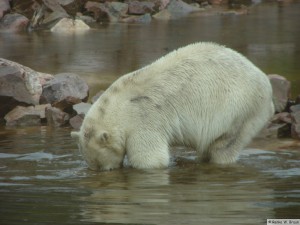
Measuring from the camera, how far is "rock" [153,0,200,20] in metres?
28.3

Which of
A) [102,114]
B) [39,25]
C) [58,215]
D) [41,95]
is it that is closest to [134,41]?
[39,25]

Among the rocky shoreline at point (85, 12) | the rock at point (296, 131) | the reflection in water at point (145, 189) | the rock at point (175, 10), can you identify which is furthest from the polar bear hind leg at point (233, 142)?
the rock at point (175, 10)

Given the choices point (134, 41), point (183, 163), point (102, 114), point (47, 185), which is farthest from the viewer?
point (134, 41)

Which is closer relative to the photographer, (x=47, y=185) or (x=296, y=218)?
(x=296, y=218)

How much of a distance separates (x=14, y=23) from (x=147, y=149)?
16924mm

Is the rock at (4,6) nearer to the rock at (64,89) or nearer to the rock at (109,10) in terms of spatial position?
the rock at (109,10)

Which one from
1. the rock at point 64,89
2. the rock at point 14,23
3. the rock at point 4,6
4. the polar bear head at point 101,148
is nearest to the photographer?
the polar bear head at point 101,148

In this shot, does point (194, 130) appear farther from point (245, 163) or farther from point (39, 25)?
point (39, 25)

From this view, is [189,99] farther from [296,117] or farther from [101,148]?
[296,117]

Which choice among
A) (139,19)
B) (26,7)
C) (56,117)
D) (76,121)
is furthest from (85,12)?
(76,121)

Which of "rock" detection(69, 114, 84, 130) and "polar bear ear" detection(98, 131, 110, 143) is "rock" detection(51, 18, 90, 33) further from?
"polar bear ear" detection(98, 131, 110, 143)

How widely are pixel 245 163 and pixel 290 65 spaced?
7297 mm

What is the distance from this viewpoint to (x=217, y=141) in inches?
367

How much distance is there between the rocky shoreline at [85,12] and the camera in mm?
25328
